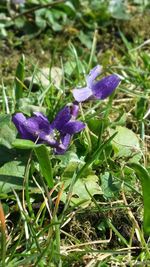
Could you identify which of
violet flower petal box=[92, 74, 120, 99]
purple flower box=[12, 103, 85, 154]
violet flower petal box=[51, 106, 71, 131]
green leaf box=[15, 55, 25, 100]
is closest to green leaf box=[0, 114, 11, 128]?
purple flower box=[12, 103, 85, 154]

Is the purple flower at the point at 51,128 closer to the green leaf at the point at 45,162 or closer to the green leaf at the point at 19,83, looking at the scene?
the green leaf at the point at 45,162

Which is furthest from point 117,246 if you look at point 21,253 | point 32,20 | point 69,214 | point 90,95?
point 32,20

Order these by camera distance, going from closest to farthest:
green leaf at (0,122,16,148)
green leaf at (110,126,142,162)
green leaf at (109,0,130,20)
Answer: green leaf at (0,122,16,148), green leaf at (110,126,142,162), green leaf at (109,0,130,20)

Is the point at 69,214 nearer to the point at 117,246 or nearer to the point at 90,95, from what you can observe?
the point at 117,246

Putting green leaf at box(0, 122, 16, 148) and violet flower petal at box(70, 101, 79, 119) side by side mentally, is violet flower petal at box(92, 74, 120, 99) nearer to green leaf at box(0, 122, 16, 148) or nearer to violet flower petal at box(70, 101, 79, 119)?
violet flower petal at box(70, 101, 79, 119)

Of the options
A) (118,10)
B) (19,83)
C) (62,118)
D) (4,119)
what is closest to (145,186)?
(62,118)

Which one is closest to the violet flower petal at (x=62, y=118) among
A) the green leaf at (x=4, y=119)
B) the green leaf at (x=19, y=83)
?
the green leaf at (x=4, y=119)

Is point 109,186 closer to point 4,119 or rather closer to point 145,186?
point 145,186
